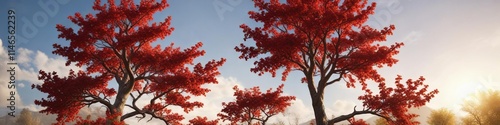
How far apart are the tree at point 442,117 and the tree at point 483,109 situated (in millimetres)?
2364

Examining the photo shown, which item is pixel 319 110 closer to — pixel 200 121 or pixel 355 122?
pixel 355 122

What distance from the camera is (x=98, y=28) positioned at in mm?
10188

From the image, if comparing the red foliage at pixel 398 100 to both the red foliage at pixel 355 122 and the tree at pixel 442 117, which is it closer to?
the red foliage at pixel 355 122

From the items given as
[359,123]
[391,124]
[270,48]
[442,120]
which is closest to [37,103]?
[270,48]

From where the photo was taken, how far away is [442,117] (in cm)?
3956

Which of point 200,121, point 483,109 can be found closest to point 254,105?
point 200,121

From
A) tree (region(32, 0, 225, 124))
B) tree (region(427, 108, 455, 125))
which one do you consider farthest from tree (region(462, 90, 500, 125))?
tree (region(32, 0, 225, 124))

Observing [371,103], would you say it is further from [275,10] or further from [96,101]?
[96,101]

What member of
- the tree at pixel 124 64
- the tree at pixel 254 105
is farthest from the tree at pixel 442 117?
the tree at pixel 124 64

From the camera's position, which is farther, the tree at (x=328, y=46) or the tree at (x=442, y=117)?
the tree at (x=442, y=117)

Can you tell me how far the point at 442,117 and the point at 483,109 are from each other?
5.34 metres

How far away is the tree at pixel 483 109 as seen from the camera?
110 feet

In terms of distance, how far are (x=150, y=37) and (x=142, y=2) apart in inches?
67.4

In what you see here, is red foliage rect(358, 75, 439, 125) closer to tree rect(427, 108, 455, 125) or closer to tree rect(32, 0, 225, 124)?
tree rect(32, 0, 225, 124)
